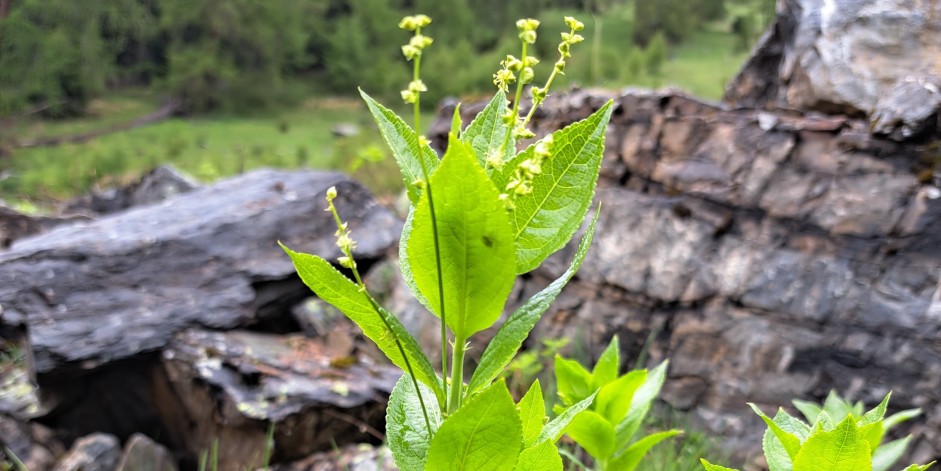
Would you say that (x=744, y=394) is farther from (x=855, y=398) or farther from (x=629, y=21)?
(x=629, y=21)

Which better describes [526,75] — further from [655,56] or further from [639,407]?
[655,56]

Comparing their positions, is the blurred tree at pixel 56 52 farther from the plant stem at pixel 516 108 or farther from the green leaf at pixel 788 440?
the green leaf at pixel 788 440

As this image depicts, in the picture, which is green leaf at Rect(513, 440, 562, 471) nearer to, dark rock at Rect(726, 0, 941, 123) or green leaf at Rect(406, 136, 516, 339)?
green leaf at Rect(406, 136, 516, 339)

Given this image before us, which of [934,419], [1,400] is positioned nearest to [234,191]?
[1,400]

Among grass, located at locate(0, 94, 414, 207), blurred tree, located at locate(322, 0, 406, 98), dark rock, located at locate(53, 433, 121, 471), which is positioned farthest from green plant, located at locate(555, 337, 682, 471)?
blurred tree, located at locate(322, 0, 406, 98)

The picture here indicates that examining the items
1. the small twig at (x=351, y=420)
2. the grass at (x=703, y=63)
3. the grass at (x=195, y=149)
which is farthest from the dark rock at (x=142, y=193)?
the grass at (x=703, y=63)
